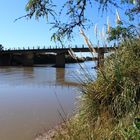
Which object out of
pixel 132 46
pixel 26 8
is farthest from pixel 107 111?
pixel 26 8

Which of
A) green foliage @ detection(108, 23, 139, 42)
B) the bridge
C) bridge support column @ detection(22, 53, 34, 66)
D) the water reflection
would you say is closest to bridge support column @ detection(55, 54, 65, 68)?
the bridge

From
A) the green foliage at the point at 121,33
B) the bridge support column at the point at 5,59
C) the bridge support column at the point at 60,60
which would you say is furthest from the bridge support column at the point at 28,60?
the green foliage at the point at 121,33

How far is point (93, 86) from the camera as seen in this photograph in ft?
19.9

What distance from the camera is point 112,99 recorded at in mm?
5773

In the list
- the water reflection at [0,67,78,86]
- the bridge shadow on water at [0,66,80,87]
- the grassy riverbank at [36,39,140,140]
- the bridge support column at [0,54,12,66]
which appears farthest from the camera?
the bridge support column at [0,54,12,66]

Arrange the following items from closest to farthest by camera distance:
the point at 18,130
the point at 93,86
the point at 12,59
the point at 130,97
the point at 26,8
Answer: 1. the point at 130,97
2. the point at 93,86
3. the point at 26,8
4. the point at 18,130
5. the point at 12,59

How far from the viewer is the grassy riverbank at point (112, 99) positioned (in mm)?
5312

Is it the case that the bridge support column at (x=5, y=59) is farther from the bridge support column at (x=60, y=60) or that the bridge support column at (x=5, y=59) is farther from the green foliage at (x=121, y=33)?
the green foliage at (x=121, y=33)

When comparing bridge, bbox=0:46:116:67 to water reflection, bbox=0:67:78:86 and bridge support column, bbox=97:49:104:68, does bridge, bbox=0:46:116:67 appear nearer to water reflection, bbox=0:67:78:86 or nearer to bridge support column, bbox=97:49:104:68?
water reflection, bbox=0:67:78:86

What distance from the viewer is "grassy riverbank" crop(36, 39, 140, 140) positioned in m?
5.31

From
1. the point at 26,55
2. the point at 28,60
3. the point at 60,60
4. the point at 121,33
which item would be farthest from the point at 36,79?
the point at 26,55

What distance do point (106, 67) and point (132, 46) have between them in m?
0.54

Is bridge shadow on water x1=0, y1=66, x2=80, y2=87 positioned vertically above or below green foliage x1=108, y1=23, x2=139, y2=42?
below

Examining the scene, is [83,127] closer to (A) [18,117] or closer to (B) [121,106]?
(B) [121,106]
